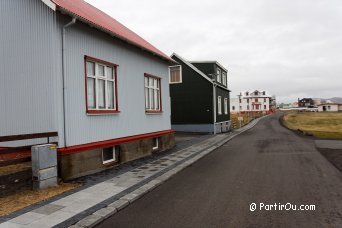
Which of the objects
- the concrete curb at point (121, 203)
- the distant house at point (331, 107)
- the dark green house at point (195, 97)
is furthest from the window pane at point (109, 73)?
the distant house at point (331, 107)

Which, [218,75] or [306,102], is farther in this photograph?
[306,102]

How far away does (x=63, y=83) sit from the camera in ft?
31.2

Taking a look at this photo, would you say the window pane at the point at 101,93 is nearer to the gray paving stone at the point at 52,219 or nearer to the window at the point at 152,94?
the window at the point at 152,94

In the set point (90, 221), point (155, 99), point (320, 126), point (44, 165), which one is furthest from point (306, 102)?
point (90, 221)

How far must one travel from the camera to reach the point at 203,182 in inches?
371

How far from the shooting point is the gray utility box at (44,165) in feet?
26.7

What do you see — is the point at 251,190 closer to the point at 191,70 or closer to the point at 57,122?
the point at 57,122

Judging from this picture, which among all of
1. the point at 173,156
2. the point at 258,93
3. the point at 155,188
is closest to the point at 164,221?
the point at 155,188

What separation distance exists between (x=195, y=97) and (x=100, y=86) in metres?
20.1

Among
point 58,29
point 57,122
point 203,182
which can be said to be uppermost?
point 58,29

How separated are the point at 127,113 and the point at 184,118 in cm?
1856

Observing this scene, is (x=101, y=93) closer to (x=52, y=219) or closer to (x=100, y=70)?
(x=100, y=70)

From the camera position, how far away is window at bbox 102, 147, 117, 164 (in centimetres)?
1161

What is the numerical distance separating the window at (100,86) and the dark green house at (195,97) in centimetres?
1889
